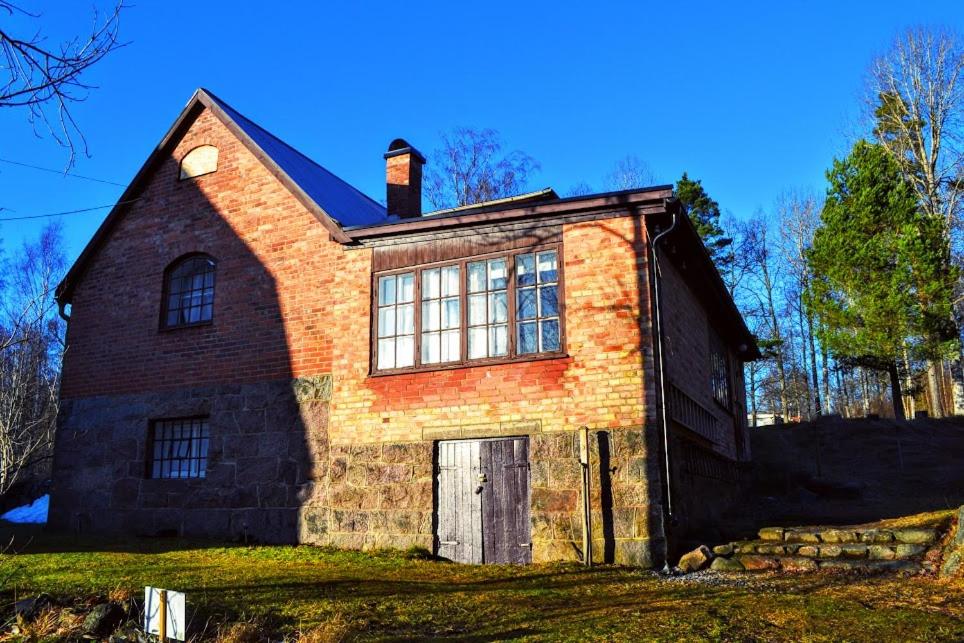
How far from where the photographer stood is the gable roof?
46.1 feet

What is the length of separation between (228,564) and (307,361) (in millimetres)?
3945

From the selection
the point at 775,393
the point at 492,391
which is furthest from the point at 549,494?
the point at 775,393

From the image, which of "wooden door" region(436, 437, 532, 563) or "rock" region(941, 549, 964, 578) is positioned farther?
"wooden door" region(436, 437, 532, 563)

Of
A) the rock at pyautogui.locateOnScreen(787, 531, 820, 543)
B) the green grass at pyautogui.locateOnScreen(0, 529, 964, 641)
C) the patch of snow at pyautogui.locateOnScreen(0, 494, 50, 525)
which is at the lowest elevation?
the green grass at pyautogui.locateOnScreen(0, 529, 964, 641)

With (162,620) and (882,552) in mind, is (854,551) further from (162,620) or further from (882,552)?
(162,620)

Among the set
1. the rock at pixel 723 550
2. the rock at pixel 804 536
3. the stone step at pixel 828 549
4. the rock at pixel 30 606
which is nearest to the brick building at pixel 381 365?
the rock at pixel 723 550

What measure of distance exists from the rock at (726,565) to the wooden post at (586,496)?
158 cm

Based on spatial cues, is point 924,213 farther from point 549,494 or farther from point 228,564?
point 228,564

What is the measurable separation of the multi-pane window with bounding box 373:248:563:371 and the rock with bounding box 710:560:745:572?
11.5 ft

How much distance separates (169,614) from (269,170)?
10409 mm

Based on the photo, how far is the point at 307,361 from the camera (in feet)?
43.0

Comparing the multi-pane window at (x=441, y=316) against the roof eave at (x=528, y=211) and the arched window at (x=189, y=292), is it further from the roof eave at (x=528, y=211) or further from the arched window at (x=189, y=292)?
the arched window at (x=189, y=292)

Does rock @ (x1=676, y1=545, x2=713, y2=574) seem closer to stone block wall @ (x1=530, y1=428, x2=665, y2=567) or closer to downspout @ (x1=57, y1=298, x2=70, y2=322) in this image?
stone block wall @ (x1=530, y1=428, x2=665, y2=567)

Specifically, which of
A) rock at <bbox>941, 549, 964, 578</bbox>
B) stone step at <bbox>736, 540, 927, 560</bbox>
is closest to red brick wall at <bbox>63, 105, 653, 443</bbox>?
stone step at <bbox>736, 540, 927, 560</bbox>
